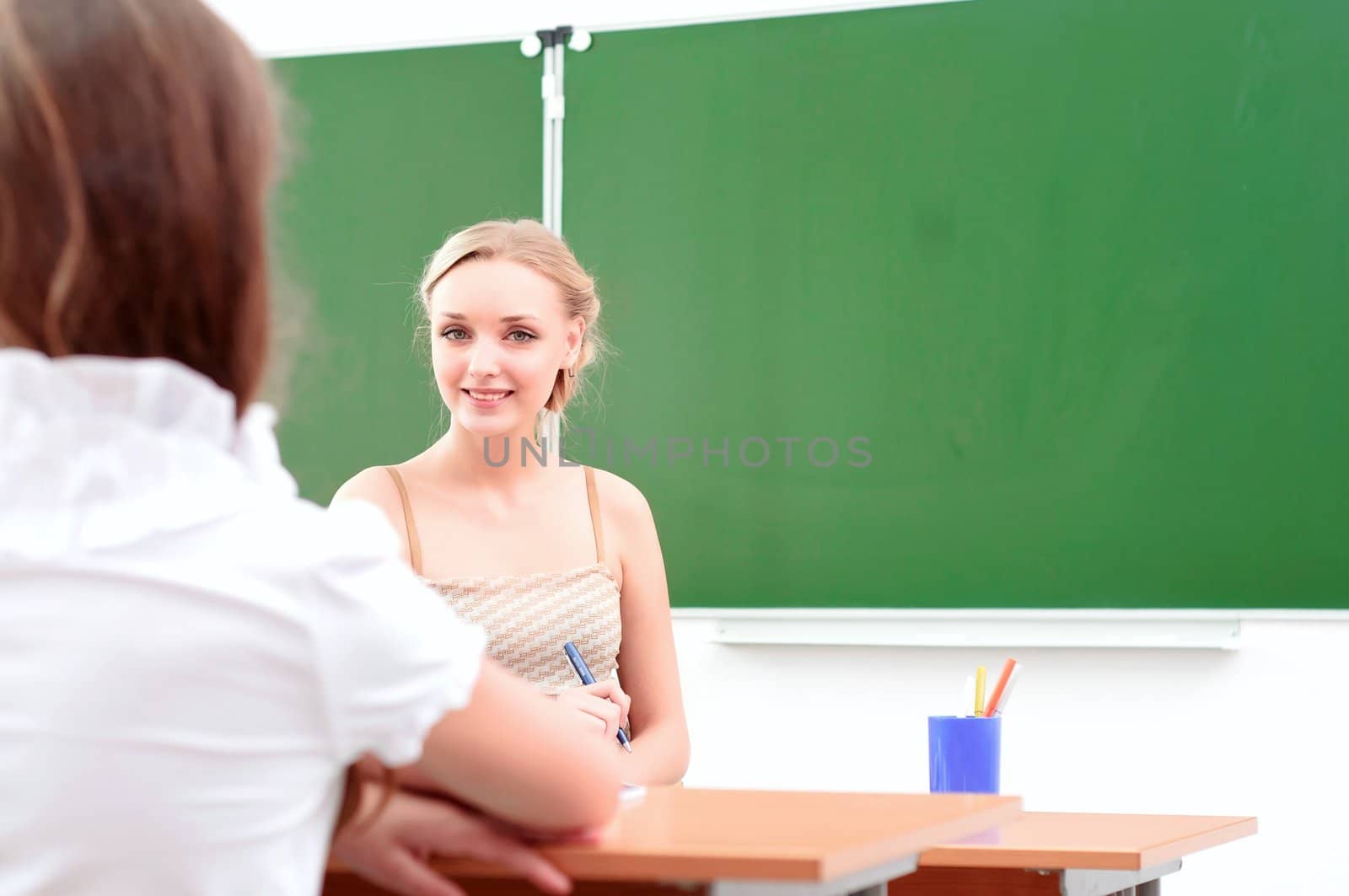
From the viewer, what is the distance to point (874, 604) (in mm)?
2922

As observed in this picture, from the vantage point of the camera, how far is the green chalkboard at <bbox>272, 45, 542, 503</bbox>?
3244 millimetres

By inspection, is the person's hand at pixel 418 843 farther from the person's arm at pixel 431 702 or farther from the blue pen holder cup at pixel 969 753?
the blue pen holder cup at pixel 969 753

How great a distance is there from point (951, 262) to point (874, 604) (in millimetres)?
740

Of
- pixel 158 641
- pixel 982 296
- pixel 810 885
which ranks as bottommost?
pixel 810 885

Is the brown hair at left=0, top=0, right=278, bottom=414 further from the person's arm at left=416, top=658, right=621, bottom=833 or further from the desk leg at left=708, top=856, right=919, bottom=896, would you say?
the desk leg at left=708, top=856, right=919, bottom=896

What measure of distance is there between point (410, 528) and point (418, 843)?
1.10 meters

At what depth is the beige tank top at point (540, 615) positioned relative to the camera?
1.88 meters


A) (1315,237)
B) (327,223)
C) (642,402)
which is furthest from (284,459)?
(1315,237)

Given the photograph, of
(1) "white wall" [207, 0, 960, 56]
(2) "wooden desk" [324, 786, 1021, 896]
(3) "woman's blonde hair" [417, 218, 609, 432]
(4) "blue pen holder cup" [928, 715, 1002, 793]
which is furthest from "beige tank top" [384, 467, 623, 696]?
(1) "white wall" [207, 0, 960, 56]

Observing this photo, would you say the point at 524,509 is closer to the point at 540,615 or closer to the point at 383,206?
the point at 540,615

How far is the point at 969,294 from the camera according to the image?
2.89 meters

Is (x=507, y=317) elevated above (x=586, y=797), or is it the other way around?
(x=507, y=317)

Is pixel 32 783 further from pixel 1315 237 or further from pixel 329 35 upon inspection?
pixel 329 35

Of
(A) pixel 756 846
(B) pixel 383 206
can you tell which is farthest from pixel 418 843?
(B) pixel 383 206
